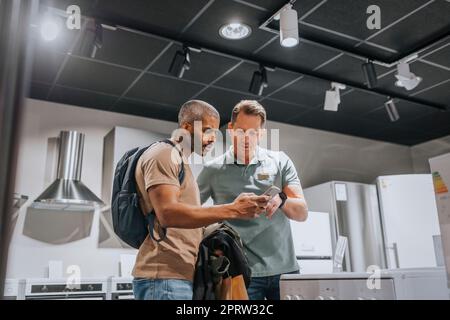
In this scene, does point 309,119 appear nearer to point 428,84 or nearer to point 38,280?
point 428,84

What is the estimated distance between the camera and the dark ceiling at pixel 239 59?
2195 mm

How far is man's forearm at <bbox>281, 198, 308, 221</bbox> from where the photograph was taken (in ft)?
4.03

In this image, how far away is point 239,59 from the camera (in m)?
2.66

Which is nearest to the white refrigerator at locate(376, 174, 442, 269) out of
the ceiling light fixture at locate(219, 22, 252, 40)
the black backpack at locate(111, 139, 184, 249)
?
the ceiling light fixture at locate(219, 22, 252, 40)

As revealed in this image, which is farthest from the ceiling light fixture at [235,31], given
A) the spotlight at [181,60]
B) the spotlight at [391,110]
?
the spotlight at [391,110]

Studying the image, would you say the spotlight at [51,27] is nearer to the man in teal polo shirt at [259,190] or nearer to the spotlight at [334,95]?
the man in teal polo shirt at [259,190]

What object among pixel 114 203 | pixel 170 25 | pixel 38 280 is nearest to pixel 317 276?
pixel 114 203

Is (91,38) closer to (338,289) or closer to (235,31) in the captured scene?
(235,31)

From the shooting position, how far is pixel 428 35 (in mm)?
2467

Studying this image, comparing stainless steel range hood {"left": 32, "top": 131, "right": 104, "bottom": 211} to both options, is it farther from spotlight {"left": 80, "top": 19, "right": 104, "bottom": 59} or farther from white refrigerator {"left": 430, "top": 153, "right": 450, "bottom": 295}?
white refrigerator {"left": 430, "top": 153, "right": 450, "bottom": 295}

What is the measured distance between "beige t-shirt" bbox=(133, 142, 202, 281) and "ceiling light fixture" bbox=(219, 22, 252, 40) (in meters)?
1.50

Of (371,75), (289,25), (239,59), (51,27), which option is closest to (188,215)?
(289,25)

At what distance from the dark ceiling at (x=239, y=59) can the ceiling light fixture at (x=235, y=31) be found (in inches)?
1.5
